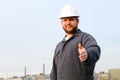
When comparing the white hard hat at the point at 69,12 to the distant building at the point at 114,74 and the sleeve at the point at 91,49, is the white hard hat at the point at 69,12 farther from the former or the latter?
the distant building at the point at 114,74

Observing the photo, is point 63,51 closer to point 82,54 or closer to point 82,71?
point 82,71

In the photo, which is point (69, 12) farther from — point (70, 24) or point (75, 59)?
point (75, 59)

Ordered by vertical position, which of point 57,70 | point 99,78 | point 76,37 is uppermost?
point 76,37

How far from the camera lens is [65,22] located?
5441 mm

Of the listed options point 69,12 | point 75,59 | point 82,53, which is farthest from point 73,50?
point 82,53

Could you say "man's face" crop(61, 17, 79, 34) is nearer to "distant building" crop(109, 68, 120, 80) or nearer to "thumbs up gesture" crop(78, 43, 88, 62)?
"thumbs up gesture" crop(78, 43, 88, 62)

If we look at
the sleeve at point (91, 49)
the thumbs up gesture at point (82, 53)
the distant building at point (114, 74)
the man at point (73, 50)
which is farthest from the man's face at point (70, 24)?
the distant building at point (114, 74)

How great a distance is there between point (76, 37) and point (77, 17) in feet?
0.70

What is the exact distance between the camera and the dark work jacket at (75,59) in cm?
517

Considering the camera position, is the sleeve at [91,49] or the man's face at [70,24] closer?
the sleeve at [91,49]

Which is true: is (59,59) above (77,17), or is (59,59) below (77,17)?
below

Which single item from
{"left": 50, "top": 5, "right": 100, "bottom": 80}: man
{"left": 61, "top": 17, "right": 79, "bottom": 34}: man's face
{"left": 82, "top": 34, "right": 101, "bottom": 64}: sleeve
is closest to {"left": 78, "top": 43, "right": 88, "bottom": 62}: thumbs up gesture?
{"left": 82, "top": 34, "right": 101, "bottom": 64}: sleeve

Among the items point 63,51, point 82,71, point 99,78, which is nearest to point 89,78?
point 82,71

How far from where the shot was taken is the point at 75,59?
5.35m
